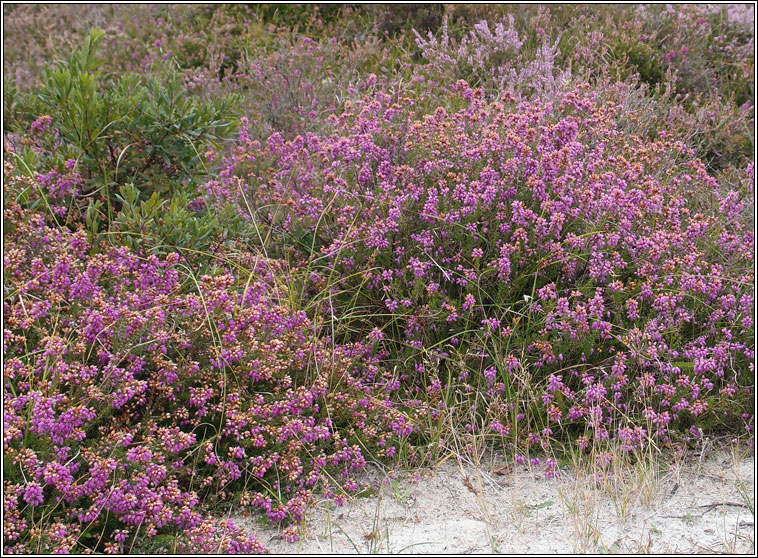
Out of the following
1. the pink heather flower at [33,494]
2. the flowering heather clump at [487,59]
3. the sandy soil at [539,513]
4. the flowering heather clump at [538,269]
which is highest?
the flowering heather clump at [487,59]

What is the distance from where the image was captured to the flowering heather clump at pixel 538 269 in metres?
3.40

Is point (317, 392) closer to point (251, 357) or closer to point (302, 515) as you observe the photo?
point (251, 357)

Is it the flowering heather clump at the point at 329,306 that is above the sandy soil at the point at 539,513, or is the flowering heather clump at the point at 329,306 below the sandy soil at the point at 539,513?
above

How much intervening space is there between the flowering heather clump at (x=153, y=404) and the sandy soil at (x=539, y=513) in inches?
6.7

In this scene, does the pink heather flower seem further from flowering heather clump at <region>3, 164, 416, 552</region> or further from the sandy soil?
the sandy soil

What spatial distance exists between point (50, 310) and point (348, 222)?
4.95 ft

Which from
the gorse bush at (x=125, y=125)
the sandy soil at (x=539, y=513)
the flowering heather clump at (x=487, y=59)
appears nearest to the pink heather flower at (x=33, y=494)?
the sandy soil at (x=539, y=513)

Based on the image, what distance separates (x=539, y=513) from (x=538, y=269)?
1222 mm

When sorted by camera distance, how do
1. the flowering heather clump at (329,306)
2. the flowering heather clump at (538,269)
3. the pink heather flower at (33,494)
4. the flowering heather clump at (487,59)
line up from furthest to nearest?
the flowering heather clump at (487,59)
the flowering heather clump at (538,269)
the flowering heather clump at (329,306)
the pink heather flower at (33,494)

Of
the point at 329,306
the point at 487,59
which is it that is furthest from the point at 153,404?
the point at 487,59

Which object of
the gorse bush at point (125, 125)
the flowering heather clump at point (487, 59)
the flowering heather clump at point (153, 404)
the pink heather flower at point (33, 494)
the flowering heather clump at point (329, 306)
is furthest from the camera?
the flowering heather clump at point (487, 59)

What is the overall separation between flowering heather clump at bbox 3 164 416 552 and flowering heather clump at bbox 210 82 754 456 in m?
0.51

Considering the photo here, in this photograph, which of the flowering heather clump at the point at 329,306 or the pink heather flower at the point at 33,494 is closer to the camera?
the pink heather flower at the point at 33,494

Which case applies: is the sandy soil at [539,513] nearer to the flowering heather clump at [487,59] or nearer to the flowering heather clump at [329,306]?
the flowering heather clump at [329,306]
